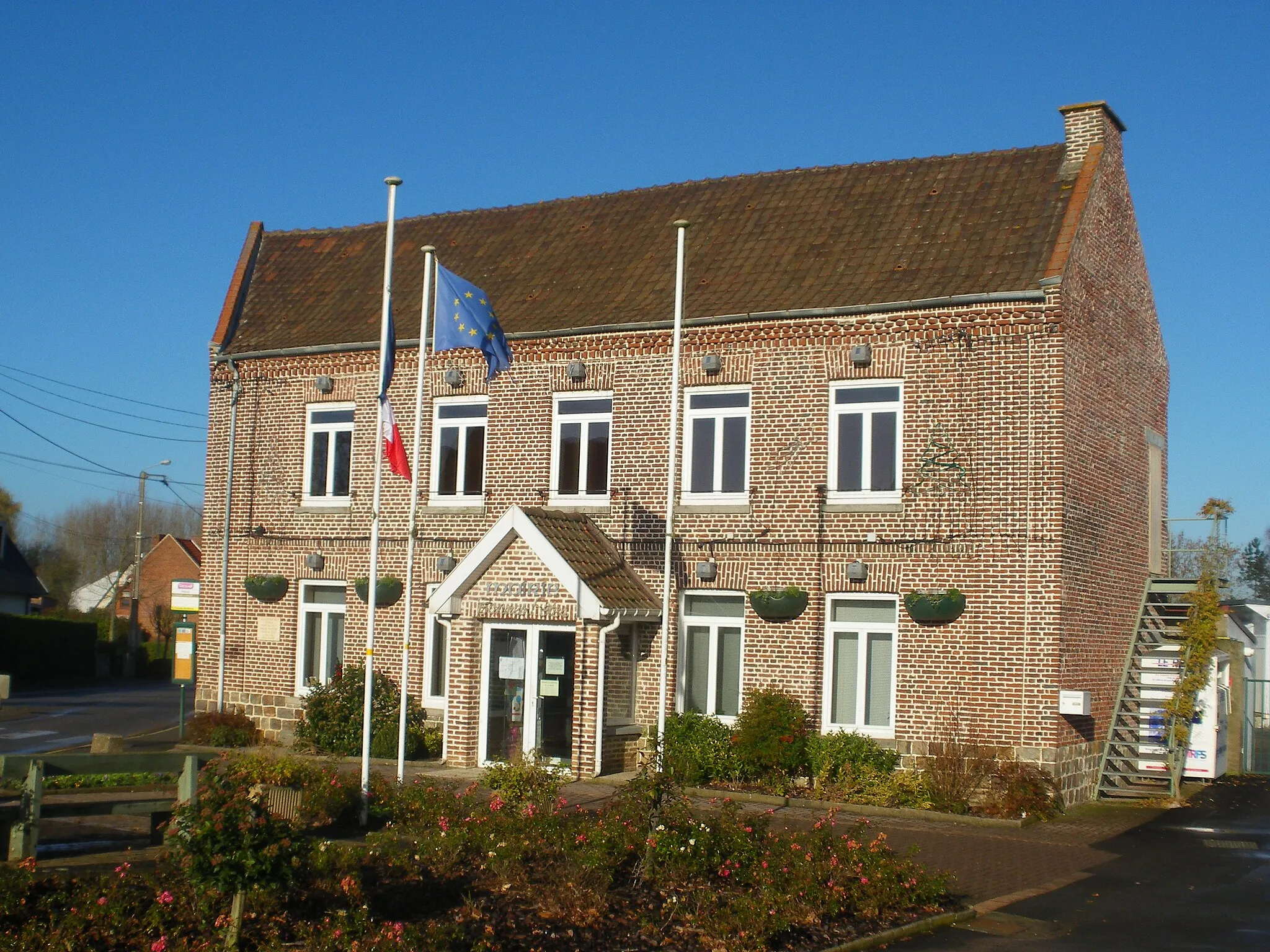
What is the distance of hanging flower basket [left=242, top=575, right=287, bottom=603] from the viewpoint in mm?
23484

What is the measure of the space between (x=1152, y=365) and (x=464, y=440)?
37.8 ft

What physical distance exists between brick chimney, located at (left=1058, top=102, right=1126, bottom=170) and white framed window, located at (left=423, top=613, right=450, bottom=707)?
12.1 metres

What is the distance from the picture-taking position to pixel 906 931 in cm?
1084

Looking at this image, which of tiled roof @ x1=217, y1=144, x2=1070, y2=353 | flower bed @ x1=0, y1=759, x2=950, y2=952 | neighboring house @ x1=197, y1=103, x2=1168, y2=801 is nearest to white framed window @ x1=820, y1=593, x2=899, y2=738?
neighboring house @ x1=197, y1=103, x2=1168, y2=801

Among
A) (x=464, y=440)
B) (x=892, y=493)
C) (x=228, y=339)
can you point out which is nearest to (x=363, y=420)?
(x=464, y=440)

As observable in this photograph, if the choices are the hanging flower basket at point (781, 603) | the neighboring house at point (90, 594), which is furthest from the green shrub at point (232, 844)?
the neighboring house at point (90, 594)

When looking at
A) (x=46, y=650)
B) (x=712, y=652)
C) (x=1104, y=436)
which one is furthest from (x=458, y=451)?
(x=46, y=650)

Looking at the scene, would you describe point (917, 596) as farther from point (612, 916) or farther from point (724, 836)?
point (612, 916)

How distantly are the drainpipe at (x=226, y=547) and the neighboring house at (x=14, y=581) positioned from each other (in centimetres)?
3496

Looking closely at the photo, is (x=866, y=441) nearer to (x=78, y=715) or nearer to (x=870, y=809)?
(x=870, y=809)

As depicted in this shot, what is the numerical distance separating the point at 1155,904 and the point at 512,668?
1008 centimetres

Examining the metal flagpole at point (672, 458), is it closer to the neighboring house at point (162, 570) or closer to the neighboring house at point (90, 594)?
the neighboring house at point (162, 570)

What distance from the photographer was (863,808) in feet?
58.4

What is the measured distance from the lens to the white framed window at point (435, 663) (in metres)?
22.2
